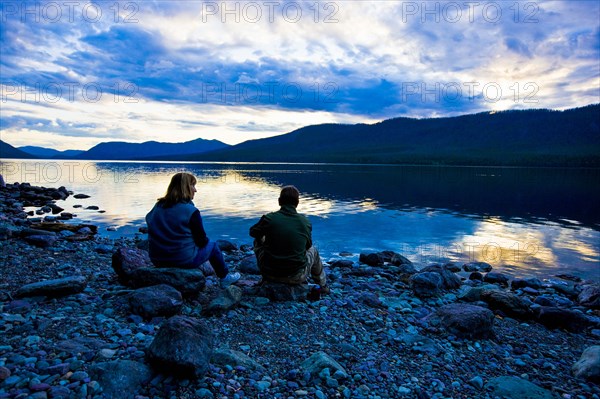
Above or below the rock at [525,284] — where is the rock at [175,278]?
above

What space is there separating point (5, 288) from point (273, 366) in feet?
18.1

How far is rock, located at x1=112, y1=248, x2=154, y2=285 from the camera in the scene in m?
8.01

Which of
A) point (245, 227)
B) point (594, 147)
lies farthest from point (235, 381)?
point (594, 147)

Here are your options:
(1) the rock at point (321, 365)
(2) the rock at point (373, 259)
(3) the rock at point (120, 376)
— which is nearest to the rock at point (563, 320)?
(1) the rock at point (321, 365)

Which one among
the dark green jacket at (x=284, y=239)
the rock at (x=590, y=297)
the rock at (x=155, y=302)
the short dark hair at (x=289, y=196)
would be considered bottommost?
the rock at (x=590, y=297)

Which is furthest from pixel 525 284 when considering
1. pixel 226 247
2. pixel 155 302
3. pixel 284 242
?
pixel 155 302

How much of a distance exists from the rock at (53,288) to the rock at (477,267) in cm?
1240

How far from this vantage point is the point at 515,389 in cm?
542

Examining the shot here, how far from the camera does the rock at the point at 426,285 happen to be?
9977 millimetres

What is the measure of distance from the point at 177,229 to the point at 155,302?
4.61ft

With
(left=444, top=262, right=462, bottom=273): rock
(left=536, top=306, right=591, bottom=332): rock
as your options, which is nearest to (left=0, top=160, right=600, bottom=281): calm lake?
(left=444, top=262, right=462, bottom=273): rock

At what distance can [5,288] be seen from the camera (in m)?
7.33

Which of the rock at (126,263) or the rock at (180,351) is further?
the rock at (126,263)

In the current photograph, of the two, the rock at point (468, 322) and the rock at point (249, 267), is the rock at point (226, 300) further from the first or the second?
the rock at point (468, 322)
